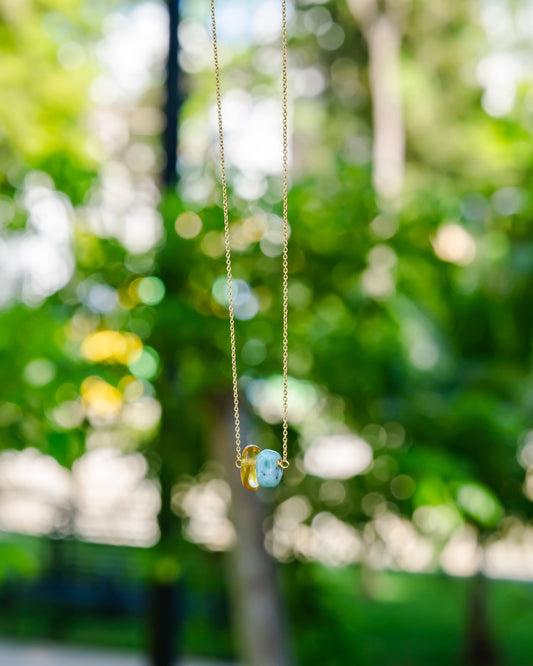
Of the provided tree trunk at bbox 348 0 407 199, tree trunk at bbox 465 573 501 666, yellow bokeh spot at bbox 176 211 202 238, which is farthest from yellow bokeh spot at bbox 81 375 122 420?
tree trunk at bbox 348 0 407 199

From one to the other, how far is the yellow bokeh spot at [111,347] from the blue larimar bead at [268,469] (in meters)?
1.73

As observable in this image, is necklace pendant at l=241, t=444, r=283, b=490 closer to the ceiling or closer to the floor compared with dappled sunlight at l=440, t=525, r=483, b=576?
closer to the ceiling

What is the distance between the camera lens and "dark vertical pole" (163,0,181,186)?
14.4ft

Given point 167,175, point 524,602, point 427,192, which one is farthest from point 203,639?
point 427,192

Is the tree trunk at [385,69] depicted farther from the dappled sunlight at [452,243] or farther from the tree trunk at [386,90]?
the dappled sunlight at [452,243]

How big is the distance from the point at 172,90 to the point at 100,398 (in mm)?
1843

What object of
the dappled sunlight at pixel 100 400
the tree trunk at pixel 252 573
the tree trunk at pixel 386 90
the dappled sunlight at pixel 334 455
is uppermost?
the tree trunk at pixel 386 90

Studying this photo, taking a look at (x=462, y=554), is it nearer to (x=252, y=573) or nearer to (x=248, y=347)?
(x=252, y=573)

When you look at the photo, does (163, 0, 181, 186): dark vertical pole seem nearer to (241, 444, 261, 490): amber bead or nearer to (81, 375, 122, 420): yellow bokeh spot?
(81, 375, 122, 420): yellow bokeh spot

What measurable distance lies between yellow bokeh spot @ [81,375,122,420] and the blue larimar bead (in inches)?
60.3

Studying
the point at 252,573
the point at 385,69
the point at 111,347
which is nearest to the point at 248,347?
the point at 111,347

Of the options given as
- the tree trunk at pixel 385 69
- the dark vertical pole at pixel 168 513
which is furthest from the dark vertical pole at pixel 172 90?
the tree trunk at pixel 385 69

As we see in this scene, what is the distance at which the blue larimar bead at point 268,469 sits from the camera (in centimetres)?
181

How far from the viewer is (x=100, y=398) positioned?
3539mm
